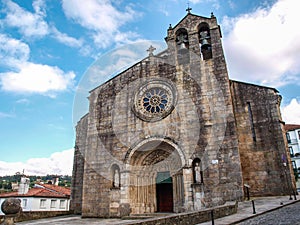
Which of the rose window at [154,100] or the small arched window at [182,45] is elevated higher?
the small arched window at [182,45]

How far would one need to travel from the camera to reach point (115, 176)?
13320 millimetres

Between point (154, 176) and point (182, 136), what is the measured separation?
2.98 m

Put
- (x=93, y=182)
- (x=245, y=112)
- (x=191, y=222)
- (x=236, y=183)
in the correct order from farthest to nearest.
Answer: (x=93, y=182), (x=245, y=112), (x=236, y=183), (x=191, y=222)

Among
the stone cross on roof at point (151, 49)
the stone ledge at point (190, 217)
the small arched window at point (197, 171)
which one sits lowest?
the stone ledge at point (190, 217)

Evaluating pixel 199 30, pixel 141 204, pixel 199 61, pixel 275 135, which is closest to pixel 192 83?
pixel 199 61

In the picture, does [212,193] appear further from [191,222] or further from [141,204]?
[191,222]

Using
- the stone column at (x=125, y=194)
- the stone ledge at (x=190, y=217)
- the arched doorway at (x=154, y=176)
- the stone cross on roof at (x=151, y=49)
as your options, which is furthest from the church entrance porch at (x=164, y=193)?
the stone cross on roof at (x=151, y=49)

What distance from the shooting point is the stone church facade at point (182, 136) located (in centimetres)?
1133

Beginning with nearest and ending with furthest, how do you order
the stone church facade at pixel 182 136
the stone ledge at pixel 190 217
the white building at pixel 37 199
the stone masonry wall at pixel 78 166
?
the stone ledge at pixel 190 217
the stone church facade at pixel 182 136
the stone masonry wall at pixel 78 166
the white building at pixel 37 199

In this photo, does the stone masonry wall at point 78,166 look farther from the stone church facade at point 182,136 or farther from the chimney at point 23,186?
the chimney at point 23,186

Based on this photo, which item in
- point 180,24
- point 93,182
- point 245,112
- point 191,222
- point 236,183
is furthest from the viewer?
point 180,24

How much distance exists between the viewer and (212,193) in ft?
35.8

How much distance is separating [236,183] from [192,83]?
5.22m

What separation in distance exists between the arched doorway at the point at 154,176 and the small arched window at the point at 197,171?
82 centimetres
